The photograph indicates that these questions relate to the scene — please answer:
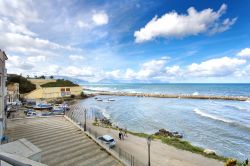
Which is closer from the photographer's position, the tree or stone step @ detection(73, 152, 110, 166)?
stone step @ detection(73, 152, 110, 166)

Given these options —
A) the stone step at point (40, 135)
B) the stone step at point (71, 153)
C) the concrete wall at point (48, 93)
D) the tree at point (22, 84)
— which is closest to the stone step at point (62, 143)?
the stone step at point (71, 153)

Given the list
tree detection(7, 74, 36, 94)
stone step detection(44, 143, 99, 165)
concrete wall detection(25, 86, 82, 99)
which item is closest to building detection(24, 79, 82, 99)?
concrete wall detection(25, 86, 82, 99)

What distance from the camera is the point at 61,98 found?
85.4 metres

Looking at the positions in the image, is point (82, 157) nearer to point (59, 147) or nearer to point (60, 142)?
point (59, 147)

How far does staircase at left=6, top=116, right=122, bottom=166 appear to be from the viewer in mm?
17672

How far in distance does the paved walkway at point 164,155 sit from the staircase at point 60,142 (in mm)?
5750

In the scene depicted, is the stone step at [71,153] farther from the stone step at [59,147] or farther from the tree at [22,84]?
the tree at [22,84]

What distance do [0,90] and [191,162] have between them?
799 inches

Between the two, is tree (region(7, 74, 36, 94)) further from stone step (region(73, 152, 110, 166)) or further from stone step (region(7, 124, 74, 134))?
stone step (region(73, 152, 110, 166))

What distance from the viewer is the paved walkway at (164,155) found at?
22516 mm

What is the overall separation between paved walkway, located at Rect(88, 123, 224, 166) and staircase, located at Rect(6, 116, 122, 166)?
5.75 meters

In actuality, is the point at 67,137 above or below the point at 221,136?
above

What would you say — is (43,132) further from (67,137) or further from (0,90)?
(0,90)

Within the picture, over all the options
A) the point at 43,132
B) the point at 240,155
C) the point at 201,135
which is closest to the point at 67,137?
the point at 43,132
